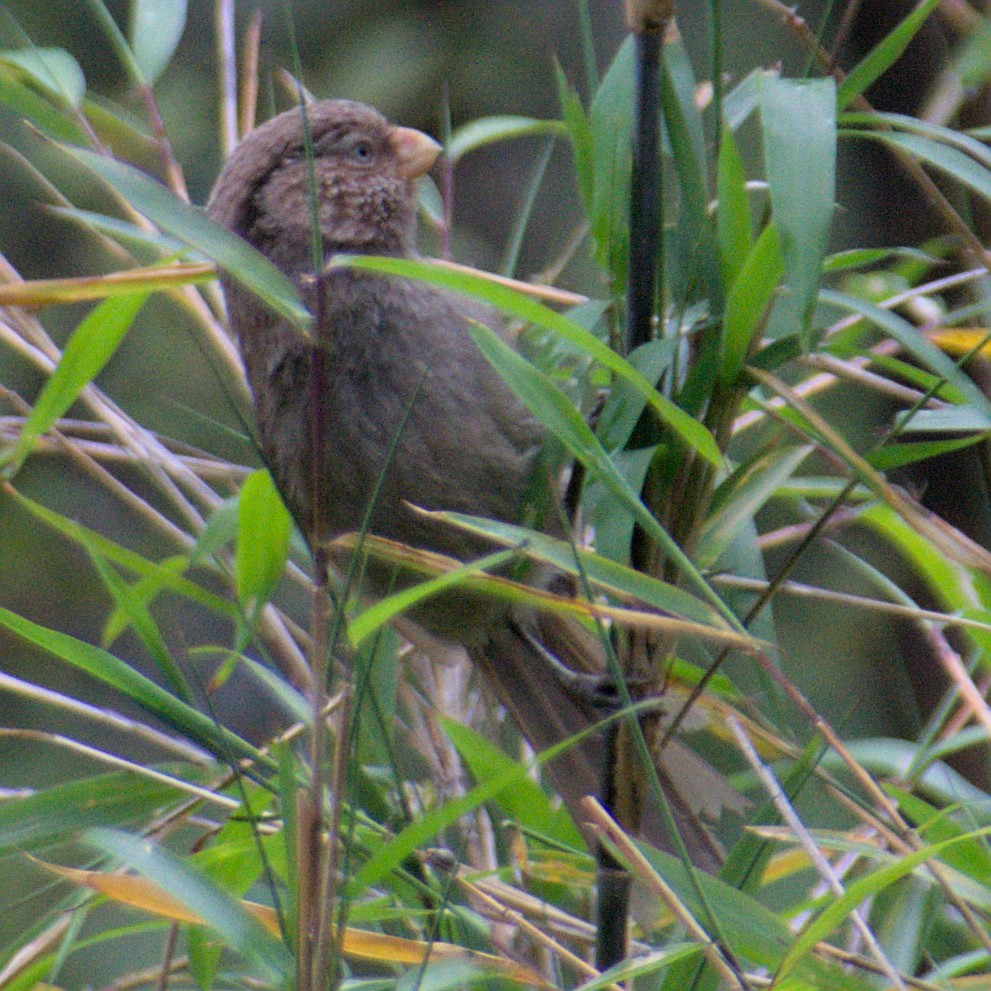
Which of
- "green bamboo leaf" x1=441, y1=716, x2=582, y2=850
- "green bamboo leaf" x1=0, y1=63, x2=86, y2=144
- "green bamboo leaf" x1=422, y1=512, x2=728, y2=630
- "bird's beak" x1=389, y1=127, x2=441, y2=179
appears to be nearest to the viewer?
"green bamboo leaf" x1=422, y1=512, x2=728, y2=630

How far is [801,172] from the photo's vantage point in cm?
106

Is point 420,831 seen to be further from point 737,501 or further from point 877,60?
point 877,60

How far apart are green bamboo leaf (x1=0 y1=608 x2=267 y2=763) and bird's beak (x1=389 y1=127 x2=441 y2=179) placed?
1066mm

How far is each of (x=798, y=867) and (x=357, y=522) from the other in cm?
72

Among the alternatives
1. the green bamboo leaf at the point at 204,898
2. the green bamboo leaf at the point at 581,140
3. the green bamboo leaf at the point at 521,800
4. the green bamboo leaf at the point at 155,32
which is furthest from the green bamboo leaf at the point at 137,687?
the green bamboo leaf at the point at 155,32

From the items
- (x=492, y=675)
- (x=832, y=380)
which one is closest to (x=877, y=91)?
(x=832, y=380)

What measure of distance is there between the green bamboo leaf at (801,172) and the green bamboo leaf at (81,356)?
61cm

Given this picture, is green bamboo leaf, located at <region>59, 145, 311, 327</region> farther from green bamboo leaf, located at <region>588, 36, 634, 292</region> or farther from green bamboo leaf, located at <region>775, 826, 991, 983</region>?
green bamboo leaf, located at <region>775, 826, 991, 983</region>

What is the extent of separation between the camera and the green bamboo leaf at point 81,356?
1.33 meters

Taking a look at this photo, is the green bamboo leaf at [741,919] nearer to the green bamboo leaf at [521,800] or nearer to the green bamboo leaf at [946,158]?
the green bamboo leaf at [521,800]

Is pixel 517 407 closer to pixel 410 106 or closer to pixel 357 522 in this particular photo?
pixel 357 522

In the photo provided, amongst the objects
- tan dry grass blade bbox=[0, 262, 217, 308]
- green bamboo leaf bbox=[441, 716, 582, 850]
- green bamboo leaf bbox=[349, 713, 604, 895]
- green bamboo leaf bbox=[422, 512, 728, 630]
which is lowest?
green bamboo leaf bbox=[441, 716, 582, 850]

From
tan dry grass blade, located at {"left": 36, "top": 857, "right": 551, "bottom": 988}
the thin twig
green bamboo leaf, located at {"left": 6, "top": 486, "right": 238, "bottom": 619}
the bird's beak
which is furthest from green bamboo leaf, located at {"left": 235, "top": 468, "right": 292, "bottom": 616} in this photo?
the bird's beak

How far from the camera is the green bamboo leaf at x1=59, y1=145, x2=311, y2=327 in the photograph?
3.61 feet
